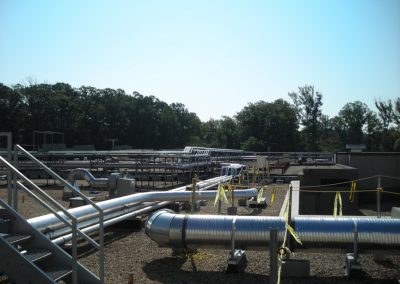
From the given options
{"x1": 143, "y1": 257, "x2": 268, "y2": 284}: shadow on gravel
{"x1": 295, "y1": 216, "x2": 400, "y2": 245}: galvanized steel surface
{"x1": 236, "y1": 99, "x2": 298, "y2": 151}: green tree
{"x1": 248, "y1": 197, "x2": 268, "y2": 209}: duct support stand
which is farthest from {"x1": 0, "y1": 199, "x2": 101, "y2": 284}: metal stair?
{"x1": 236, "y1": 99, "x2": 298, "y2": 151}: green tree

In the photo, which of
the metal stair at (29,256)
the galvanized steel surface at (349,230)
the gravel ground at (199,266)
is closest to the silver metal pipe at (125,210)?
the gravel ground at (199,266)

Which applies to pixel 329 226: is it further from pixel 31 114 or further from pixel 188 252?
pixel 31 114

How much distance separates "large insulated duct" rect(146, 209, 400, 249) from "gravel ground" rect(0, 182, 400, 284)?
35 centimetres

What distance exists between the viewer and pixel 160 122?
90.5 meters

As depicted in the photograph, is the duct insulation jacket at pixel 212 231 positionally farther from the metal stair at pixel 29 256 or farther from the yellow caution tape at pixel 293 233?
the metal stair at pixel 29 256

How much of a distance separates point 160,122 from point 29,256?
85.4 m

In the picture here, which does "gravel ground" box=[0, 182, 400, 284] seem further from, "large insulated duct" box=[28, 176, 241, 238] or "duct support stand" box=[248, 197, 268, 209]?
"duct support stand" box=[248, 197, 268, 209]

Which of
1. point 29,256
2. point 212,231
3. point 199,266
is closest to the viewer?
point 29,256

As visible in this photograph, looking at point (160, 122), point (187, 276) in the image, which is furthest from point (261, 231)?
point (160, 122)

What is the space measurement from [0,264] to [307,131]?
8392 centimetres

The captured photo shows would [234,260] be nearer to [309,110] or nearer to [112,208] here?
[112,208]

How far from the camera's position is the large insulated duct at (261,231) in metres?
7.25

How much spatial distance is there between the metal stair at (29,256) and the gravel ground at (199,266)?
115 centimetres

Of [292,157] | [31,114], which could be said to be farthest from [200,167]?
[31,114]
